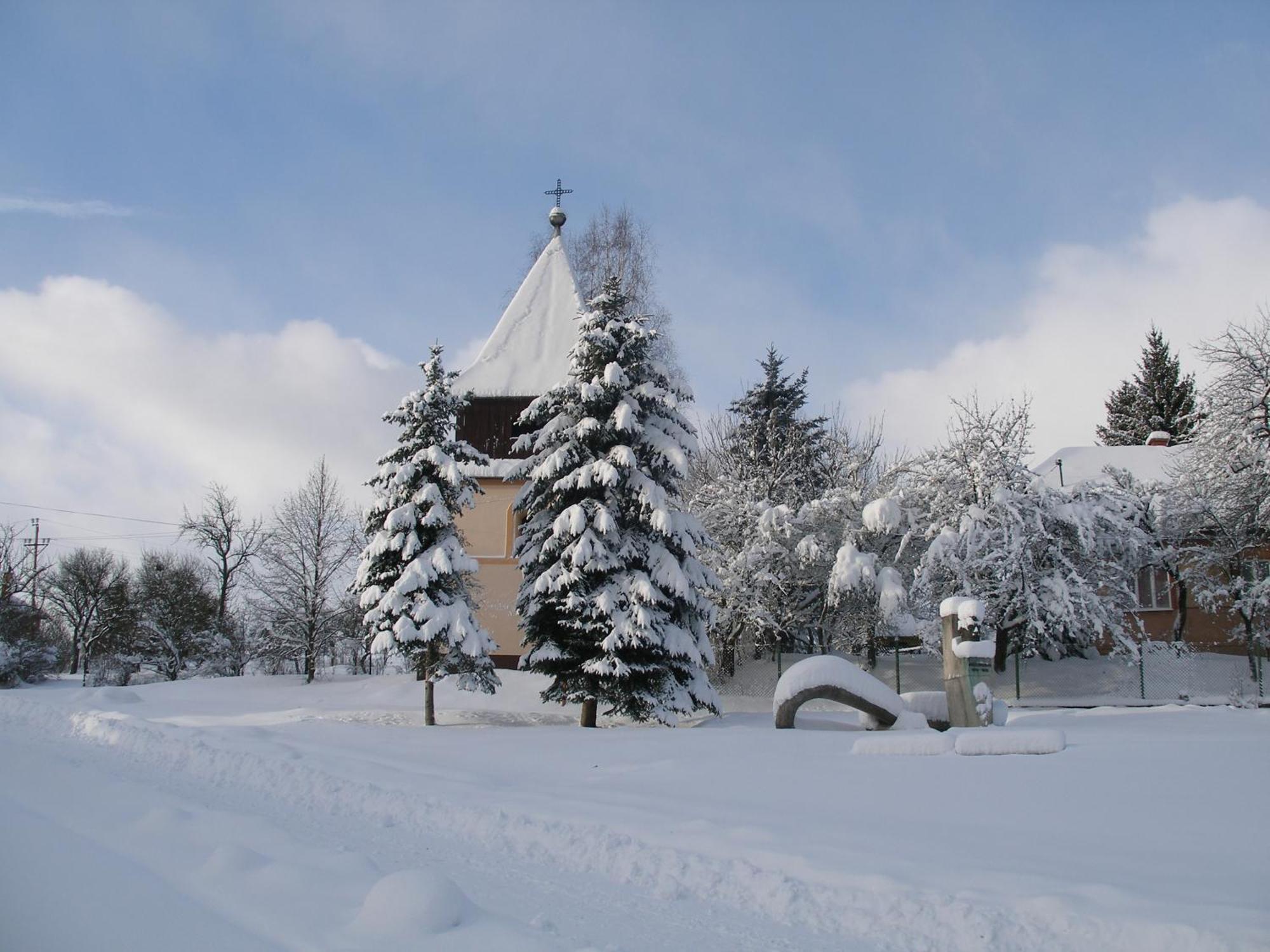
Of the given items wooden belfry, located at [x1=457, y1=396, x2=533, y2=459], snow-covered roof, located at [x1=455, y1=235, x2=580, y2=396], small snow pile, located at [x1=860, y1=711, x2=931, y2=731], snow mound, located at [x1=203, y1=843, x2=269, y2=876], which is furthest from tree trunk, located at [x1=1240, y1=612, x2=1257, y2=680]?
snow mound, located at [x1=203, y1=843, x2=269, y2=876]

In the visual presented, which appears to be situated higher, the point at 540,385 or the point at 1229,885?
the point at 540,385

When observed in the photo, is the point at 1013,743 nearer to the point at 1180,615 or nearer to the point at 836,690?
the point at 836,690

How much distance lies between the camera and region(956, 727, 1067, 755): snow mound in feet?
32.4

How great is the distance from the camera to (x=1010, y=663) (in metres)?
25.2

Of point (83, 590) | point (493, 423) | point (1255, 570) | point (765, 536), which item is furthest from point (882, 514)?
point (83, 590)

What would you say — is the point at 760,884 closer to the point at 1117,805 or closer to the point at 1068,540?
the point at 1117,805

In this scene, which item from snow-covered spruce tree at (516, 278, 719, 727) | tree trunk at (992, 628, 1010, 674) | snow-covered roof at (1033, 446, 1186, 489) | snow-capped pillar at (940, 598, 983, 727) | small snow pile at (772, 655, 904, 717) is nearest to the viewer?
snow-capped pillar at (940, 598, 983, 727)

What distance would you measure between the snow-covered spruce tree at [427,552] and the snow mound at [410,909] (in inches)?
486

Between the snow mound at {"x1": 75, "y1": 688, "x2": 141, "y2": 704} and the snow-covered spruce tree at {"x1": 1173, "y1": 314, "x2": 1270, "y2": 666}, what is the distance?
27.3 metres

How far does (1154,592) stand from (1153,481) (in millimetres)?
3741

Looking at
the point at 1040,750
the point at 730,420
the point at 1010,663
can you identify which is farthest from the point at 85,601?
the point at 1040,750

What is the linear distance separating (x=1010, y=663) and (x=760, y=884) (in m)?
21.9

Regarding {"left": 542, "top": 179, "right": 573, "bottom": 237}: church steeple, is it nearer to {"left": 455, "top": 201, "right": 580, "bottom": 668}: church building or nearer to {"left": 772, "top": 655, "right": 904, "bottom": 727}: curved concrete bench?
{"left": 455, "top": 201, "right": 580, "bottom": 668}: church building

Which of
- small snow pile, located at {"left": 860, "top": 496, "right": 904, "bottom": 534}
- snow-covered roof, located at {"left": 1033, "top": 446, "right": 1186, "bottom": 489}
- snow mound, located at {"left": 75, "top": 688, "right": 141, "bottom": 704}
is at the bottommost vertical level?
snow mound, located at {"left": 75, "top": 688, "right": 141, "bottom": 704}
